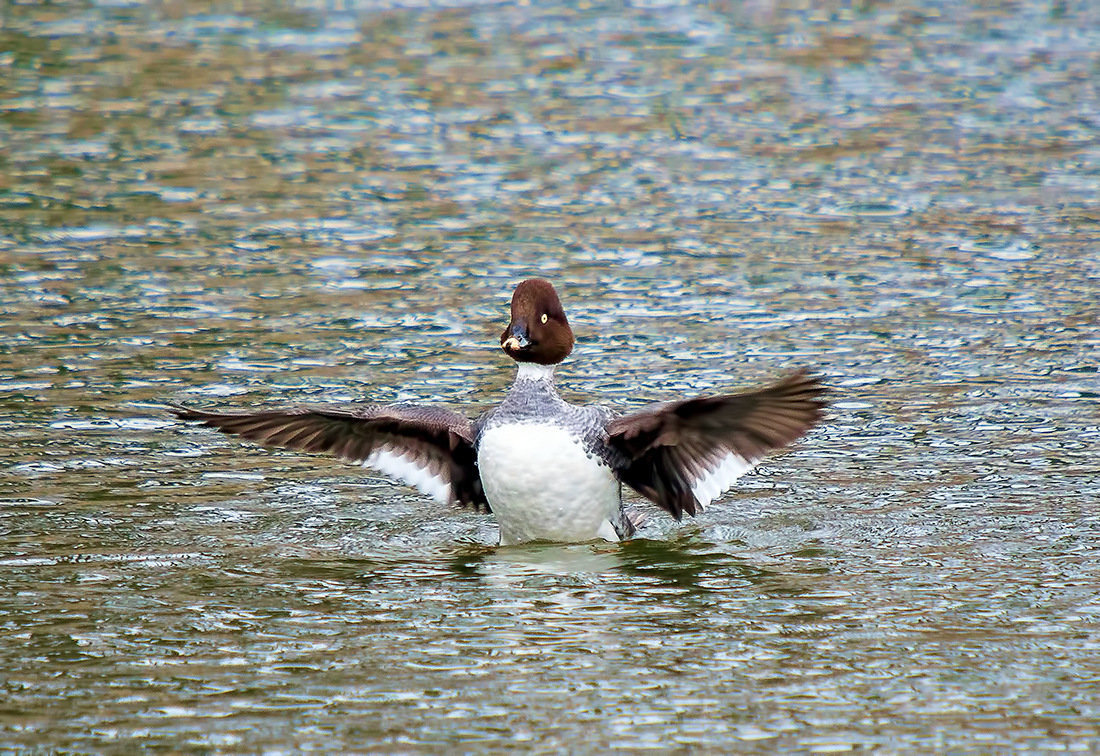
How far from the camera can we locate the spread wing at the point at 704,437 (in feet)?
24.5

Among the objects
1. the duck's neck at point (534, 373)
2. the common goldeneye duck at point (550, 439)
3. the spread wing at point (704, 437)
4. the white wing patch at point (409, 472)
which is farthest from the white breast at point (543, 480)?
the white wing patch at point (409, 472)

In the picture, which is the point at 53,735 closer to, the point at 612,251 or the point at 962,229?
the point at 612,251

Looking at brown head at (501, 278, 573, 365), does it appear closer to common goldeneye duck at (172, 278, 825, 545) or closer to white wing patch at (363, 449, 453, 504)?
common goldeneye duck at (172, 278, 825, 545)

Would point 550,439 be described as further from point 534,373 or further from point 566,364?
point 566,364

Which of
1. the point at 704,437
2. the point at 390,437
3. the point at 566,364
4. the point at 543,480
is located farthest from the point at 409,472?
the point at 566,364

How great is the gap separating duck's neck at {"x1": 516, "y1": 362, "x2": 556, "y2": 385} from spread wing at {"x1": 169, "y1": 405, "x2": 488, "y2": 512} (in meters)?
0.35

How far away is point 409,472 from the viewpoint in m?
8.67

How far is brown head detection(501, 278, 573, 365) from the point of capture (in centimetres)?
824

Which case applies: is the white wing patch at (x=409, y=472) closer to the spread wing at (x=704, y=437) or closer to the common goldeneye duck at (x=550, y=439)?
the common goldeneye duck at (x=550, y=439)

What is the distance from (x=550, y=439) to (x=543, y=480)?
177 millimetres

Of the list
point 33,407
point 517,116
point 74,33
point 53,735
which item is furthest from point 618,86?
point 53,735

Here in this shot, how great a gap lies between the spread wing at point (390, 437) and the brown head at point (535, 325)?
0.46 meters

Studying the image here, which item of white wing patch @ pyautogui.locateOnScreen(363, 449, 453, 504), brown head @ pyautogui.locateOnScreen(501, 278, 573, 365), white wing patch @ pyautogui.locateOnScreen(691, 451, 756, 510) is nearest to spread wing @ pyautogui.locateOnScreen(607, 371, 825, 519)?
white wing patch @ pyautogui.locateOnScreen(691, 451, 756, 510)

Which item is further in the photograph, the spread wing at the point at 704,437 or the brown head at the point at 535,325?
the brown head at the point at 535,325
